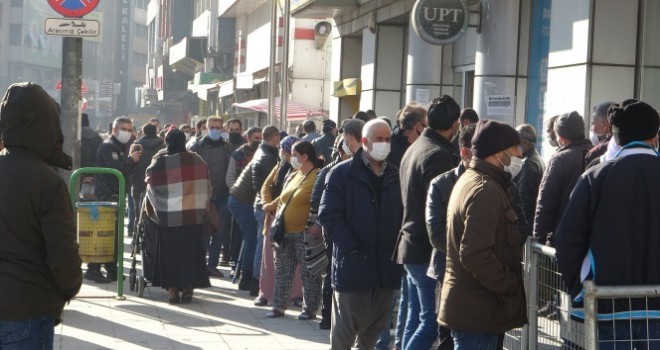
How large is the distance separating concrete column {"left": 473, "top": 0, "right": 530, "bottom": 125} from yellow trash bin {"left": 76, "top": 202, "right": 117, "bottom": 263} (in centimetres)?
589

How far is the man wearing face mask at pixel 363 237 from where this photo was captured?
7.90 m

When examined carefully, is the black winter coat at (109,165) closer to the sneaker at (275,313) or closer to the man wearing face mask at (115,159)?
the man wearing face mask at (115,159)

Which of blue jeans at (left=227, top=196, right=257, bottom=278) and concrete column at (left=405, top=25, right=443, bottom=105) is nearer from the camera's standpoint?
blue jeans at (left=227, top=196, right=257, bottom=278)

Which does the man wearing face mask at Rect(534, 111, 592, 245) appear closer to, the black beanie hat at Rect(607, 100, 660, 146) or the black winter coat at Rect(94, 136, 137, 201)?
the black beanie hat at Rect(607, 100, 660, 146)

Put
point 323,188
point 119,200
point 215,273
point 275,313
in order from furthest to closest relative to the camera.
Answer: point 215,273 < point 119,200 < point 275,313 < point 323,188

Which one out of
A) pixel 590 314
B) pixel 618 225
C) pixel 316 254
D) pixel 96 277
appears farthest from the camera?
pixel 96 277

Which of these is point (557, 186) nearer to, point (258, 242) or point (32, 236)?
point (258, 242)

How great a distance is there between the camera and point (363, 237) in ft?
26.1

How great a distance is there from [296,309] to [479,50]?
6.15 meters

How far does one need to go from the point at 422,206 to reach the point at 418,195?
0.08m

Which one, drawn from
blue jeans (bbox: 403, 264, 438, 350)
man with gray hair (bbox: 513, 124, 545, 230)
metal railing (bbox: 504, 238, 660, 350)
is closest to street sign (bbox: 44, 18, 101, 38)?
man with gray hair (bbox: 513, 124, 545, 230)

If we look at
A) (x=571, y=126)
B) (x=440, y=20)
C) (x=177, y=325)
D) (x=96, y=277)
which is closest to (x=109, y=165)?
(x=96, y=277)

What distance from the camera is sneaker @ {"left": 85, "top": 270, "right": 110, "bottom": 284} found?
1338 cm

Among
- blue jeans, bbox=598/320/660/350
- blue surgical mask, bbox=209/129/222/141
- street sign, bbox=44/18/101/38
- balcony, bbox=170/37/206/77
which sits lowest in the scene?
blue jeans, bbox=598/320/660/350
